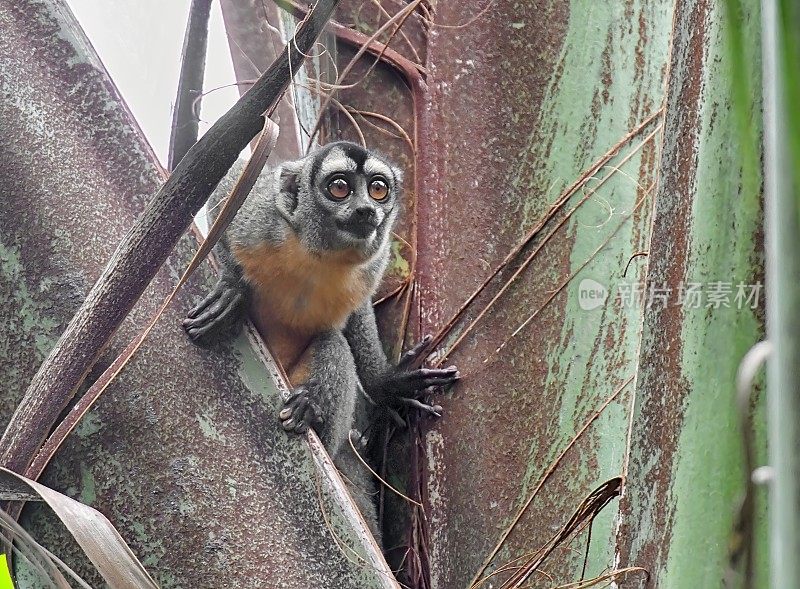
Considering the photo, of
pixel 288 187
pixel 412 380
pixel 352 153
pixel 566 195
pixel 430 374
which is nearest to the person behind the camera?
pixel 566 195

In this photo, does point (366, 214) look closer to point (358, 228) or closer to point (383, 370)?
point (358, 228)

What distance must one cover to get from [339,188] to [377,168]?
0.29 metres

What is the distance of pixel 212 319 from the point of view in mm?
2182

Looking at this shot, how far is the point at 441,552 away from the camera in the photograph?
2.44 m

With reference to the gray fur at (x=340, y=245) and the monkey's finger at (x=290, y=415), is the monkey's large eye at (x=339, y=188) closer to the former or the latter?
the gray fur at (x=340, y=245)

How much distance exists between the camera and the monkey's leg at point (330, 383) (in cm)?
311

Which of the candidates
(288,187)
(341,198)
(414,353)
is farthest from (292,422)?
(288,187)

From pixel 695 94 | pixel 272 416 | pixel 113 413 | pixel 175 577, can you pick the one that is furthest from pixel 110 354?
pixel 695 94

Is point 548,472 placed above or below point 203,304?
below

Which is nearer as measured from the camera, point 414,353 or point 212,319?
point 212,319

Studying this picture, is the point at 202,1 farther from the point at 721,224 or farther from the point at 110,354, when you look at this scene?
the point at 721,224

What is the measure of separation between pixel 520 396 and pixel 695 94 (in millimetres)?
1240
